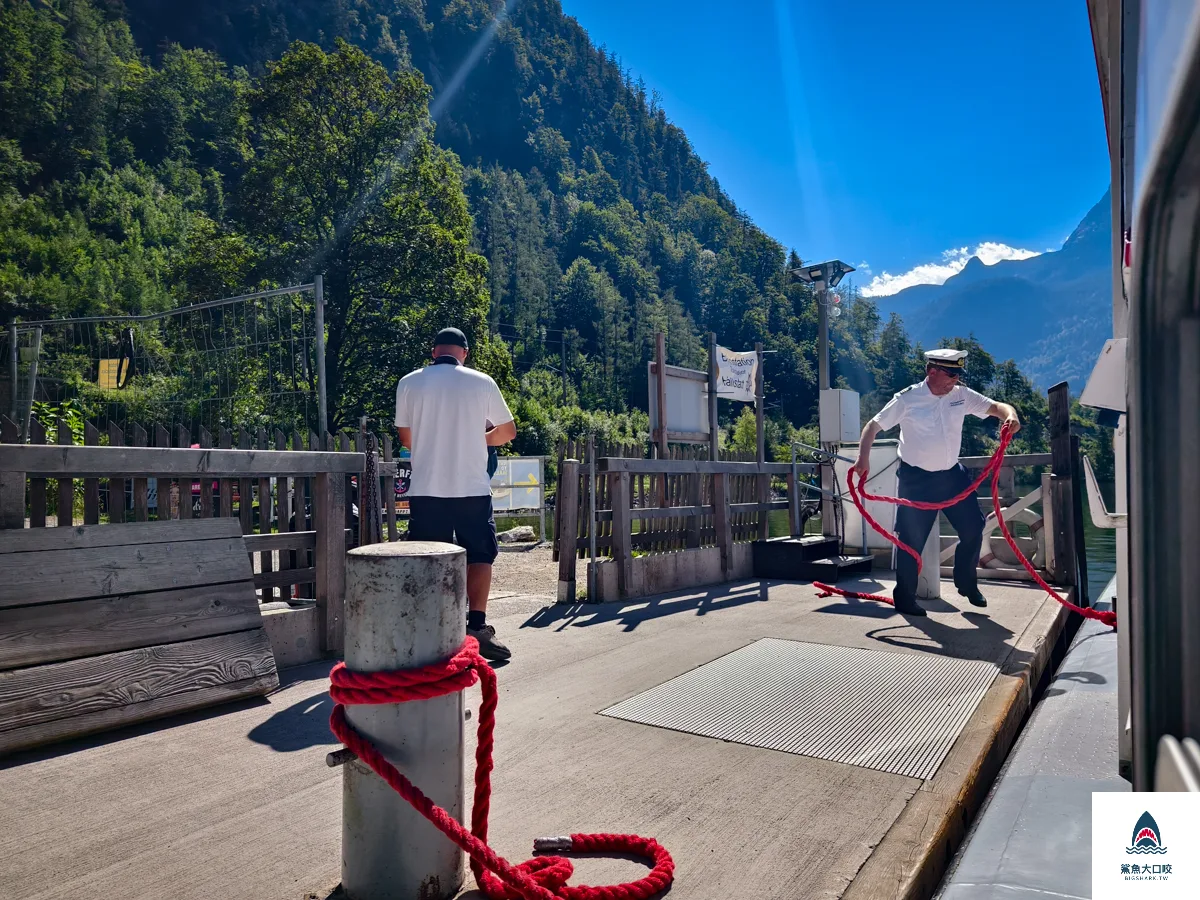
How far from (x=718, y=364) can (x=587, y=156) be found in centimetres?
17139

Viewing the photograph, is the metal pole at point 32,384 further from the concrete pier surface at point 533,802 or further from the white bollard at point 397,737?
the white bollard at point 397,737

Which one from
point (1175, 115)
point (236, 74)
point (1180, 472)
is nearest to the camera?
point (1175, 115)

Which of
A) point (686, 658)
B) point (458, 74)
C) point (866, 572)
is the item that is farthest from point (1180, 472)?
point (458, 74)

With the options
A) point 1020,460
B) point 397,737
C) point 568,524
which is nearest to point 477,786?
point 397,737

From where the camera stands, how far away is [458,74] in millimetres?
152250

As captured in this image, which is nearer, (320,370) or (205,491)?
(205,491)

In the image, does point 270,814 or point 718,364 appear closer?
point 270,814

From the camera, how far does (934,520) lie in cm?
600

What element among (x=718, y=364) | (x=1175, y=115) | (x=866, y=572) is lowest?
(x=866, y=572)

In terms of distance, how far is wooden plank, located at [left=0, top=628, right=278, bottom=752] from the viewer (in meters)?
2.87

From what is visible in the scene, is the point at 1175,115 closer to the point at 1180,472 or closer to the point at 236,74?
the point at 1180,472

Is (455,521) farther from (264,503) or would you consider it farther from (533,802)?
(533,802)

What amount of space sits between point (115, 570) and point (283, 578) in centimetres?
104

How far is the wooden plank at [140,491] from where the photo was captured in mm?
3632
